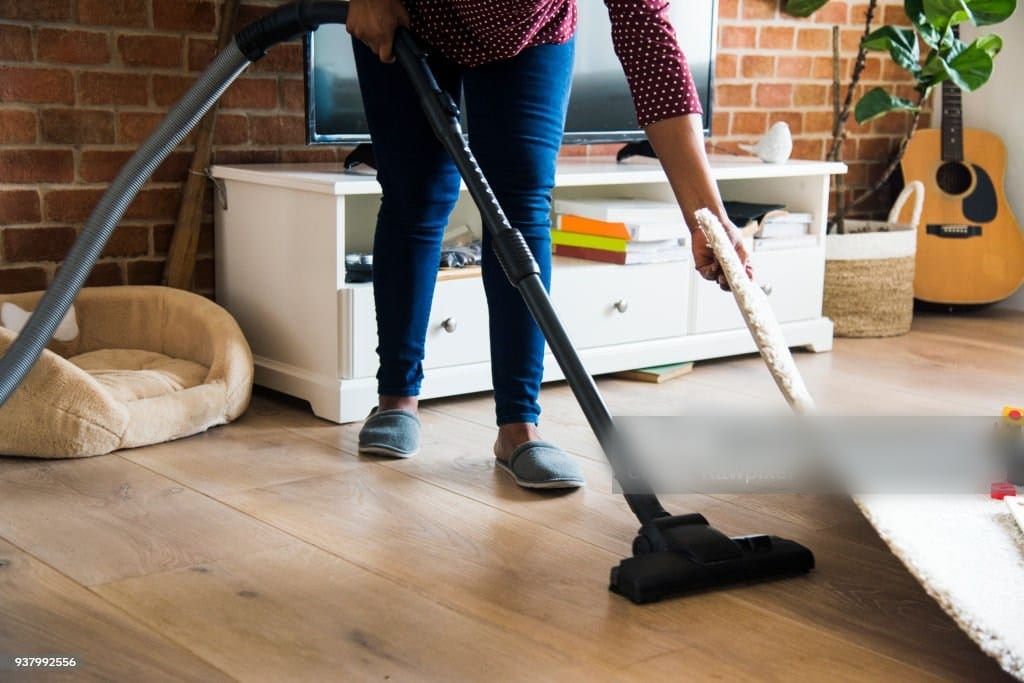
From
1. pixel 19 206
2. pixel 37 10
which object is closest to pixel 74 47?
pixel 37 10

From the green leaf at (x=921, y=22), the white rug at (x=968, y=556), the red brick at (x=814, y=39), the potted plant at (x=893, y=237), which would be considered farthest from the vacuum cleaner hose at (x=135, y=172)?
the red brick at (x=814, y=39)

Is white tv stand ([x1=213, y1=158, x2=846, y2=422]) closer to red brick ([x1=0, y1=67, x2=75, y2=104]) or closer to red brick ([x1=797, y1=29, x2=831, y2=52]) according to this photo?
red brick ([x1=0, y1=67, x2=75, y2=104])

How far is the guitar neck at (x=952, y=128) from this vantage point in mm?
3695

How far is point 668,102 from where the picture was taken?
1.51 meters

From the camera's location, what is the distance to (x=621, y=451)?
1.43 metres

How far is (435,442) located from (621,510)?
0.46m

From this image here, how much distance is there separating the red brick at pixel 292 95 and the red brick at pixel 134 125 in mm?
275

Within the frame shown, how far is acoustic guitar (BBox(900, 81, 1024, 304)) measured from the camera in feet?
12.0

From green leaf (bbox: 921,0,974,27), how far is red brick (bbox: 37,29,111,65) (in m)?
1.96

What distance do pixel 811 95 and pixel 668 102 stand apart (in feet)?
7.75

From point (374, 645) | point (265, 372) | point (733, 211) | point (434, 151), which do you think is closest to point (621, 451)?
point (374, 645)

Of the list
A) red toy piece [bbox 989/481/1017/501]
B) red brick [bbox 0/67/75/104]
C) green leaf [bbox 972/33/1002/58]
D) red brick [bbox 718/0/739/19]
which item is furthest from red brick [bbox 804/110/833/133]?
red toy piece [bbox 989/481/1017/501]

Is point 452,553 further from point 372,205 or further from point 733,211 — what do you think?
point 733,211

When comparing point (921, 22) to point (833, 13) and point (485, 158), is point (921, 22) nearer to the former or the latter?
point (833, 13)
